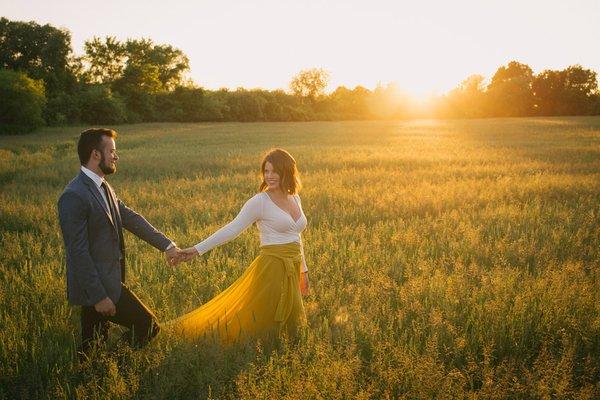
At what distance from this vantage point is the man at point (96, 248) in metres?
3.00

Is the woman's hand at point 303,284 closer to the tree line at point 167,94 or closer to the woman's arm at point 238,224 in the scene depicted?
the woman's arm at point 238,224

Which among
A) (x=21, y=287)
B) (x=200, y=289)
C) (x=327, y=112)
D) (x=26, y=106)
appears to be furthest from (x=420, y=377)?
(x=327, y=112)

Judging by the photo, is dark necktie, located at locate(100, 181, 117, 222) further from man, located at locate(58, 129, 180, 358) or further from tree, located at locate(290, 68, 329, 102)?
tree, located at locate(290, 68, 329, 102)

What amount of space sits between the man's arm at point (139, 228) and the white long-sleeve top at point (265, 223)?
41cm

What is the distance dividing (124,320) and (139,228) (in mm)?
908

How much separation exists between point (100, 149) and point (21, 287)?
9.54 feet

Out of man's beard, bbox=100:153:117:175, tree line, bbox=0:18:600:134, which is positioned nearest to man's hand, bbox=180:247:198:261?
man's beard, bbox=100:153:117:175

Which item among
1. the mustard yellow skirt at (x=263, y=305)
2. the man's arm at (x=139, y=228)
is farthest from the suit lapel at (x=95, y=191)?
the mustard yellow skirt at (x=263, y=305)

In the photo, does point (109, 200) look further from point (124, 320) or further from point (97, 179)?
point (124, 320)

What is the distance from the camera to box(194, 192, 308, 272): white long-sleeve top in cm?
375

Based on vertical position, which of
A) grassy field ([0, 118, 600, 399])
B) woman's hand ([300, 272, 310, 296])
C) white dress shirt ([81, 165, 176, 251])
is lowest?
grassy field ([0, 118, 600, 399])

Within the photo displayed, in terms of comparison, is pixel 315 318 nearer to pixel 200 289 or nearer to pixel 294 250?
pixel 294 250

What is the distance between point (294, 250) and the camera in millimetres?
3852

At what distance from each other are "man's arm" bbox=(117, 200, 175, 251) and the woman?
41 cm
